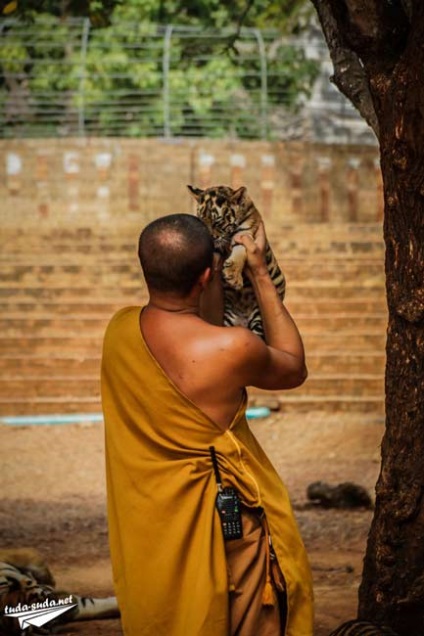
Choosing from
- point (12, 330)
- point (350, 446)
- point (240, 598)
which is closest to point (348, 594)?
point (240, 598)

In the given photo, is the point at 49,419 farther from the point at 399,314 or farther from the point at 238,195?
the point at 238,195

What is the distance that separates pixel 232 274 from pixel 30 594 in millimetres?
2397

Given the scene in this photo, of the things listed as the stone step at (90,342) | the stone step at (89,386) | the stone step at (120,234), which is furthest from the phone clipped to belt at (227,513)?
the stone step at (120,234)

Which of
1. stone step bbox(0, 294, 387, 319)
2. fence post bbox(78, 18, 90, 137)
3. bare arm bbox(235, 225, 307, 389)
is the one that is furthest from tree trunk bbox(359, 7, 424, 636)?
fence post bbox(78, 18, 90, 137)

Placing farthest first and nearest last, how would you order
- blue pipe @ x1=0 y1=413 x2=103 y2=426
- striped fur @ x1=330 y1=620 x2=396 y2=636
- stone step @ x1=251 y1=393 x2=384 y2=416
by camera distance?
1. stone step @ x1=251 y1=393 x2=384 y2=416
2. blue pipe @ x1=0 y1=413 x2=103 y2=426
3. striped fur @ x1=330 y1=620 x2=396 y2=636

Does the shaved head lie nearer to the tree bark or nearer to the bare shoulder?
the bare shoulder

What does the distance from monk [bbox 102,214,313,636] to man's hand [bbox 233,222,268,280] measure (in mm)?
265

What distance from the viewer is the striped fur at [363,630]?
15.7 feet

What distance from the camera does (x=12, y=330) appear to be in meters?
15.3

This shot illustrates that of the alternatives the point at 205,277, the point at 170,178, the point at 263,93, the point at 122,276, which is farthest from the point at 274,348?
the point at 263,93

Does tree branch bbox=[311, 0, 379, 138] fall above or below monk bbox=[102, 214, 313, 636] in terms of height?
above

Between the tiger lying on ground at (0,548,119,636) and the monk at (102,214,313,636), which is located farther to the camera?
the tiger lying on ground at (0,548,119,636)

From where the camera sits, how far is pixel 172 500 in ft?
12.6

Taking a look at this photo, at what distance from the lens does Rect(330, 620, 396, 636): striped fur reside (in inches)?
188
